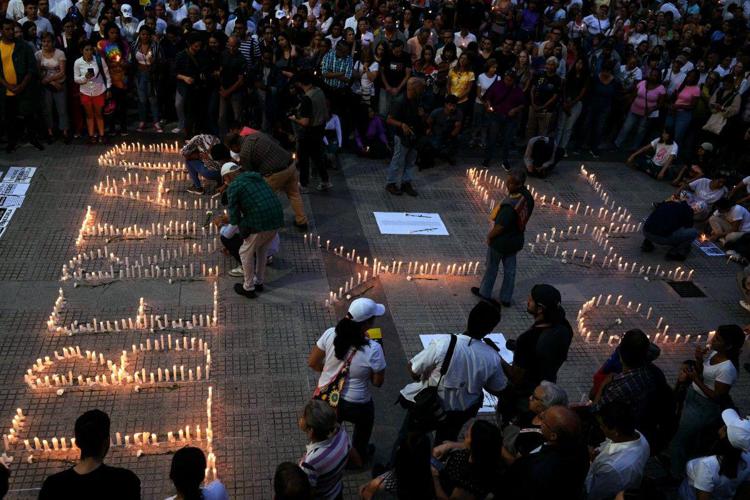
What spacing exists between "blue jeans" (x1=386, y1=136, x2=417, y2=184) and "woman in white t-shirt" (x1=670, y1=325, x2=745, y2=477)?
20.0 ft

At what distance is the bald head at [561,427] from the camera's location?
4.30 meters

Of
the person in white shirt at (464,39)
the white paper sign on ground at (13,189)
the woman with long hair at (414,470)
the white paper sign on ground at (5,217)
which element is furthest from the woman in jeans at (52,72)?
the woman with long hair at (414,470)

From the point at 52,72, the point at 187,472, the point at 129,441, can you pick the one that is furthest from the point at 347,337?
the point at 52,72

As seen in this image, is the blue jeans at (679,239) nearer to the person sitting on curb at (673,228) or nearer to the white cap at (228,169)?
the person sitting on curb at (673,228)

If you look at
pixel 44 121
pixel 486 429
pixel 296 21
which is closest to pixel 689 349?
pixel 486 429

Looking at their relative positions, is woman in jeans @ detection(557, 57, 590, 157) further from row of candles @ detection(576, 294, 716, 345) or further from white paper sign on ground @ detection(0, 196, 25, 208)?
white paper sign on ground @ detection(0, 196, 25, 208)

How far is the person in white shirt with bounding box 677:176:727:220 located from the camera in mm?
11492

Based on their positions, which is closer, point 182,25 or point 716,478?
point 716,478

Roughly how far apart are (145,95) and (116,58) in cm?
97

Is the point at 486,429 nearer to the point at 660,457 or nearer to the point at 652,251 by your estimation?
the point at 660,457

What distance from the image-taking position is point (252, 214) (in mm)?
7719

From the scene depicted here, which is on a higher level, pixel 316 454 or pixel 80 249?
pixel 316 454

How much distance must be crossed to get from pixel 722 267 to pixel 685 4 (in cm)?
1253

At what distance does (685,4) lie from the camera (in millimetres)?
19859
